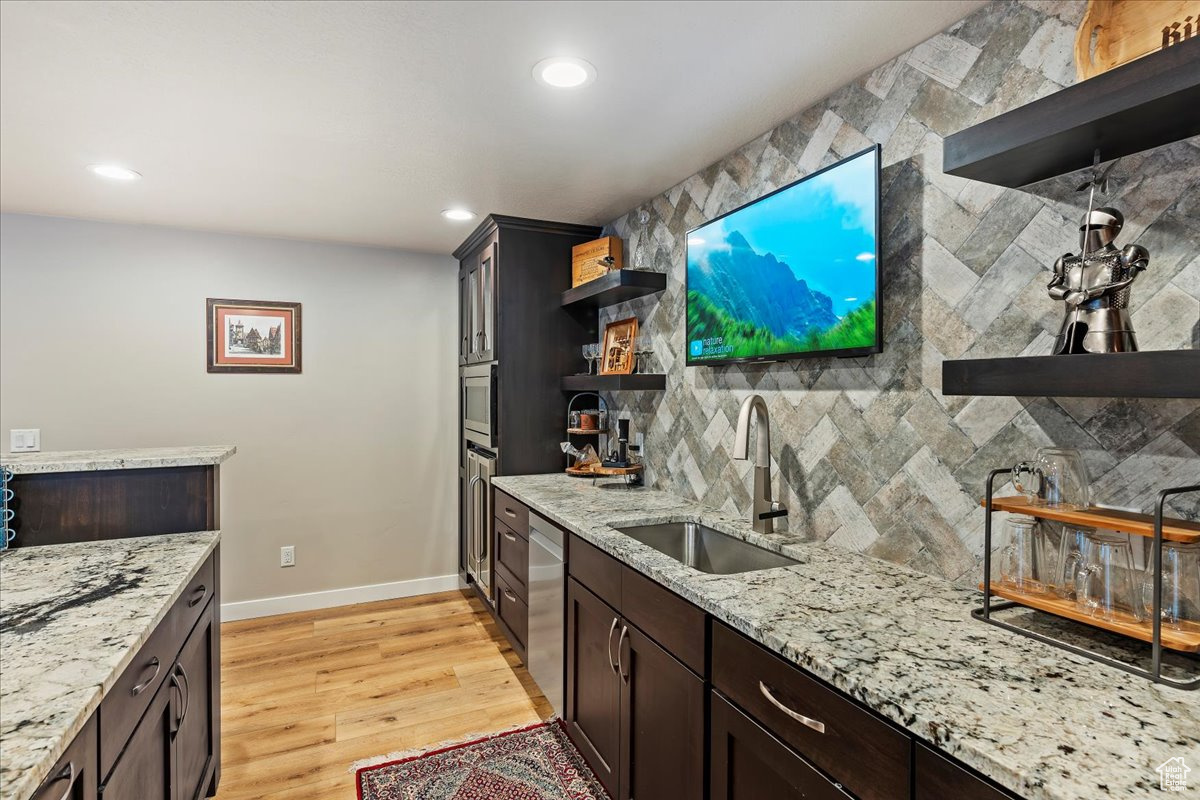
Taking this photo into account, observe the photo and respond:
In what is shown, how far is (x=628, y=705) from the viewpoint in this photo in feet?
6.05

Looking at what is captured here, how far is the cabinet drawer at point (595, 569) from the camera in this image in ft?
6.32

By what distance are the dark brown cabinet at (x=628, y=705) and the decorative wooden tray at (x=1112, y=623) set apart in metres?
0.72

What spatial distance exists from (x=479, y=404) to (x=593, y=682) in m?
2.03

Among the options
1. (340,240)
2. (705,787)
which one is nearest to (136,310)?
(340,240)

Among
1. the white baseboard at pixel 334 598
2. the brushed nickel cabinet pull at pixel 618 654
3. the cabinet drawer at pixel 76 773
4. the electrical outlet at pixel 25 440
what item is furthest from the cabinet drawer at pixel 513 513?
the electrical outlet at pixel 25 440

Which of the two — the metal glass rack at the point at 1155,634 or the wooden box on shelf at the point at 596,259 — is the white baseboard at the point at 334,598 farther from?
the metal glass rack at the point at 1155,634

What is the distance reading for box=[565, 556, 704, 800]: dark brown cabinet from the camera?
1547 millimetres

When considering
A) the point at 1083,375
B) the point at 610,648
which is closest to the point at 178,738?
the point at 610,648

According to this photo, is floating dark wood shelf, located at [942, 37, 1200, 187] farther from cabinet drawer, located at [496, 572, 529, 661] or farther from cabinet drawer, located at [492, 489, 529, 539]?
cabinet drawer, located at [496, 572, 529, 661]

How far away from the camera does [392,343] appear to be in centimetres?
417

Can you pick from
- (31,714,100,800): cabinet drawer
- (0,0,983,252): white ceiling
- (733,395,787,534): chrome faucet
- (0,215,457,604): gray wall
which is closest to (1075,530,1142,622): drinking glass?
(733,395,787,534): chrome faucet

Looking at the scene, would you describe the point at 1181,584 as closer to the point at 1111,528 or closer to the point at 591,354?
the point at 1111,528

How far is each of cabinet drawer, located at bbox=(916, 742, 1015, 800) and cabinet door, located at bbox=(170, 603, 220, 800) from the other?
1699 mm

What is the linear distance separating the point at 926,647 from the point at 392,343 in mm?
3766
